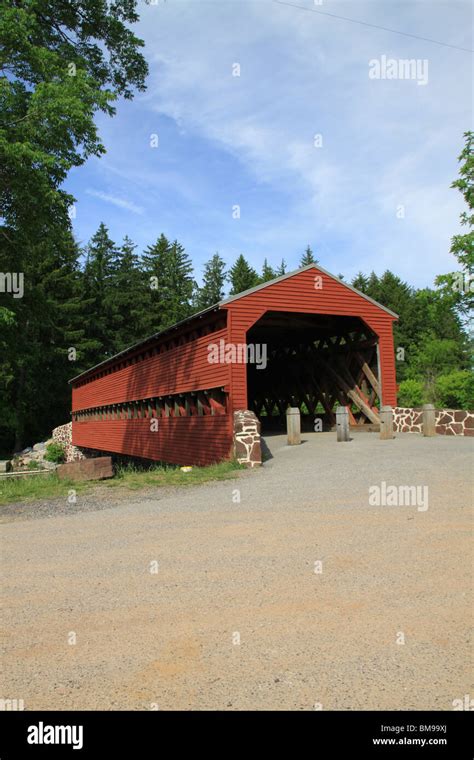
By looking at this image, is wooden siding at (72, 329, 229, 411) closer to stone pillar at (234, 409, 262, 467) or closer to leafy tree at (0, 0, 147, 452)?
stone pillar at (234, 409, 262, 467)

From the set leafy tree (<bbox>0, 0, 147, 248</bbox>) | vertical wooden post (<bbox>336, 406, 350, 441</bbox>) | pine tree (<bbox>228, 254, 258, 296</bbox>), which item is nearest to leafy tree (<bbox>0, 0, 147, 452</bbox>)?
leafy tree (<bbox>0, 0, 147, 248</bbox>)

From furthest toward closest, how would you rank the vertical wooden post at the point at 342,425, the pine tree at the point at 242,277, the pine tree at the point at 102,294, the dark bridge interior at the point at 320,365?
the pine tree at the point at 242,277
the pine tree at the point at 102,294
the dark bridge interior at the point at 320,365
the vertical wooden post at the point at 342,425

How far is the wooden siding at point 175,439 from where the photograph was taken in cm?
1470

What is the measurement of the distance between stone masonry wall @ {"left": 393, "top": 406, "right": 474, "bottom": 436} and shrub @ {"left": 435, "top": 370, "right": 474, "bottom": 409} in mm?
18698

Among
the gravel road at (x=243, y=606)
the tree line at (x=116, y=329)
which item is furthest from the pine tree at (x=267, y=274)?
the gravel road at (x=243, y=606)

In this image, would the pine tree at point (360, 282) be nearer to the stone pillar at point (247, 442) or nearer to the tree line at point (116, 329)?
the tree line at point (116, 329)

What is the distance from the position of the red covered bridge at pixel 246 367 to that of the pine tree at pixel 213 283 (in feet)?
138

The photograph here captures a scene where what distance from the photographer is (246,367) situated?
57.7 ft

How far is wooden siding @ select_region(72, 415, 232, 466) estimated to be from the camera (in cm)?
1470

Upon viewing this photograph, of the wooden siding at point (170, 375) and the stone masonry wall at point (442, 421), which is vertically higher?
the wooden siding at point (170, 375)

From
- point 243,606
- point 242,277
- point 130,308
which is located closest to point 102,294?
point 130,308

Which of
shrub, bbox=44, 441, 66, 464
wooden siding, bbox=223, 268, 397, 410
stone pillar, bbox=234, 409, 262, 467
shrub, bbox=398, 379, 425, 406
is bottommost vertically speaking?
shrub, bbox=44, 441, 66, 464

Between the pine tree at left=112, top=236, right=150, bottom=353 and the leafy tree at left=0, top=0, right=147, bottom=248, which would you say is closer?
the leafy tree at left=0, top=0, right=147, bottom=248

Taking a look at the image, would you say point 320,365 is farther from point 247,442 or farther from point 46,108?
point 46,108
